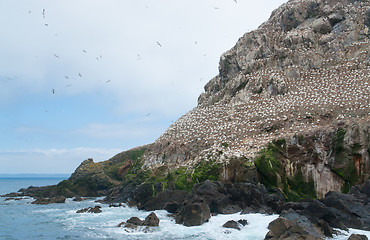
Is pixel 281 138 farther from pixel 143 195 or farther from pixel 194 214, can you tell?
pixel 143 195

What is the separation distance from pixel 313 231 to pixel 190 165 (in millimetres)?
21921

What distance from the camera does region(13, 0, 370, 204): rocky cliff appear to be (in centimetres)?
3472

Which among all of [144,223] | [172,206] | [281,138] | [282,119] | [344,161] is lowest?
[144,223]

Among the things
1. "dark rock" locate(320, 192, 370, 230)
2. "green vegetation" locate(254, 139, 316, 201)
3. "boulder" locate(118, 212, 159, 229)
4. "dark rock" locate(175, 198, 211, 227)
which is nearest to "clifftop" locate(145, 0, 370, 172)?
"green vegetation" locate(254, 139, 316, 201)

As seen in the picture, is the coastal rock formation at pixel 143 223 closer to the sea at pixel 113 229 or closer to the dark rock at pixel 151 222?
the dark rock at pixel 151 222

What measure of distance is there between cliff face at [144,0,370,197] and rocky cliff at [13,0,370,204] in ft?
0.39

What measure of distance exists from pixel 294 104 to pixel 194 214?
25590 millimetres

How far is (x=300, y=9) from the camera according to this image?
64438mm

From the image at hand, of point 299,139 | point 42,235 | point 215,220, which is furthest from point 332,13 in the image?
point 42,235

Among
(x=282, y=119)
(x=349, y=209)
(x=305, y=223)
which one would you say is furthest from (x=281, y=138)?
(x=305, y=223)

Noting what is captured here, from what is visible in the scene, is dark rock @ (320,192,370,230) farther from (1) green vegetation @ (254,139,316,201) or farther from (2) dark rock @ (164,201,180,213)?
(2) dark rock @ (164,201,180,213)

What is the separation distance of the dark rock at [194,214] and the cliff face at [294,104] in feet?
32.5

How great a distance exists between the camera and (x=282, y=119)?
41719mm

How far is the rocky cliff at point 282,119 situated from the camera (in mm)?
34719
